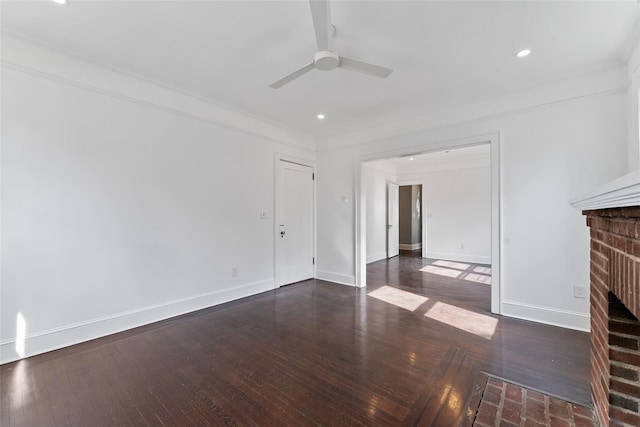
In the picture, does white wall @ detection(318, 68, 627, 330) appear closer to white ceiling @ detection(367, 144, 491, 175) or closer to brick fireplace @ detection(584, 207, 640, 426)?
brick fireplace @ detection(584, 207, 640, 426)

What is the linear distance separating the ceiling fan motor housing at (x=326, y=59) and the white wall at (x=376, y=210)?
448 centimetres

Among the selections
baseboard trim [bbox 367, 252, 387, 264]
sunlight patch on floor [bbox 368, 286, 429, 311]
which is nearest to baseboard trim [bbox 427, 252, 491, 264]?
baseboard trim [bbox 367, 252, 387, 264]

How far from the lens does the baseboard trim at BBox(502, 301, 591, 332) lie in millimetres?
2916

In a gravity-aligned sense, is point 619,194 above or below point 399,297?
above

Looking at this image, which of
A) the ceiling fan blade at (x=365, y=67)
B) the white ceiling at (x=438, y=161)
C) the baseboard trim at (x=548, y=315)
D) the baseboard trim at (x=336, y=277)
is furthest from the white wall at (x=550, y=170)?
the white ceiling at (x=438, y=161)

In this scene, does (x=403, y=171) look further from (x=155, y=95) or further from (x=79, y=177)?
(x=79, y=177)

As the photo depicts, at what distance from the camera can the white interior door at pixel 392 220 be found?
756 centimetres

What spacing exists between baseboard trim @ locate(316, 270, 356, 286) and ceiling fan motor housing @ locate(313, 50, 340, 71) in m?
3.52

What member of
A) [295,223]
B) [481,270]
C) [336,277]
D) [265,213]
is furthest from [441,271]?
[265,213]

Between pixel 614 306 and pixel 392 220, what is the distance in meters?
6.36

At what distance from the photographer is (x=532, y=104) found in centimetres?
317

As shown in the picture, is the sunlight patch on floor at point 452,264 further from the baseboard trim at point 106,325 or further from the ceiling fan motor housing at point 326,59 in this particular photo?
the ceiling fan motor housing at point 326,59

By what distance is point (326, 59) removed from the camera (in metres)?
2.16

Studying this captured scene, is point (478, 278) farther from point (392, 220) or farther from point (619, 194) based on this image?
point (619, 194)
